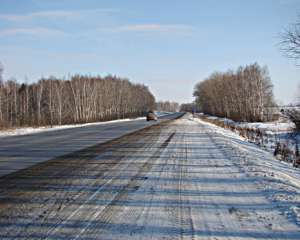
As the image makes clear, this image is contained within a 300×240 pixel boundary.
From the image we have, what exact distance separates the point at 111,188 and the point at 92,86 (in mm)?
72122

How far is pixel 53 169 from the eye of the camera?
8.39 metres

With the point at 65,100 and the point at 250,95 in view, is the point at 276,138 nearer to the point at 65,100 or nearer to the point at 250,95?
the point at 250,95

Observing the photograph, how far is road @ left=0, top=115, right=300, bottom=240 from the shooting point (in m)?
4.19

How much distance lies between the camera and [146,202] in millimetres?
5488

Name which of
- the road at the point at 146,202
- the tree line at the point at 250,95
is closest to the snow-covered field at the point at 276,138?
the road at the point at 146,202

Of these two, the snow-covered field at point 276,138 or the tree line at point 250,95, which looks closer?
the snow-covered field at point 276,138

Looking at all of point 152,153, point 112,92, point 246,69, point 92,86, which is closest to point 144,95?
point 112,92

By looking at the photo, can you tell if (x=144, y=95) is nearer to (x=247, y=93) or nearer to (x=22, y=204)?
(x=247, y=93)

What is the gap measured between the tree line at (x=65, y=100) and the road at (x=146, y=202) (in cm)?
4753

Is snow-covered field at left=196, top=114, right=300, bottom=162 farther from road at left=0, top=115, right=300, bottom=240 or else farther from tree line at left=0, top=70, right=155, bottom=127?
tree line at left=0, top=70, right=155, bottom=127

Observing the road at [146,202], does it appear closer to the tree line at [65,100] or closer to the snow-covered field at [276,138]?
the snow-covered field at [276,138]

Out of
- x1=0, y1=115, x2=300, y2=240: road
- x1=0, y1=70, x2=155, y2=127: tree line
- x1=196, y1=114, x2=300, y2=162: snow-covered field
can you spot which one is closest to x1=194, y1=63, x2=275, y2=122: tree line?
x1=196, y1=114, x2=300, y2=162: snow-covered field

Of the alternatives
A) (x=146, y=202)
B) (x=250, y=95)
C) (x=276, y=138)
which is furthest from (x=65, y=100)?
(x=146, y=202)

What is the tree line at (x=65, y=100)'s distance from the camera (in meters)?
62.2
